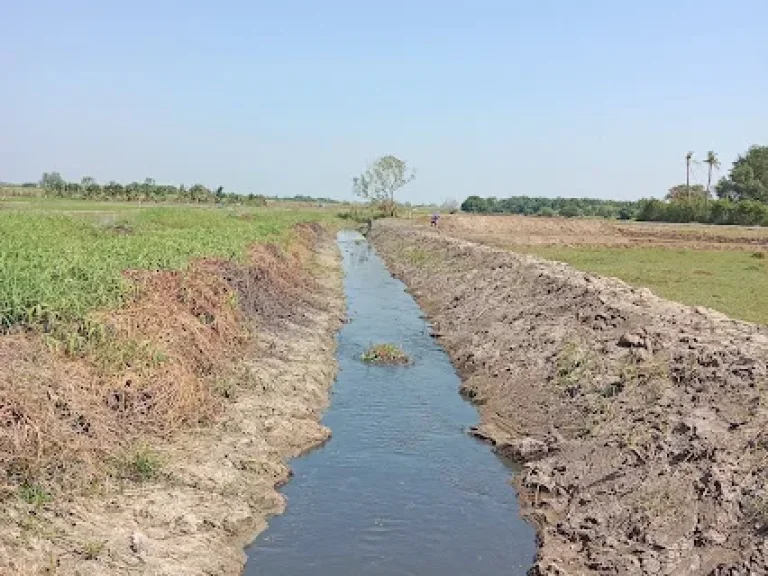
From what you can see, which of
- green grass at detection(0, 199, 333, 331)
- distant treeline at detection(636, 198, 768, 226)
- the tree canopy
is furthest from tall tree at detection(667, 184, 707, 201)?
green grass at detection(0, 199, 333, 331)

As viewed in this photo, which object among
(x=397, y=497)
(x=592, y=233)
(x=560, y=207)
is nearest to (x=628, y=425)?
(x=397, y=497)

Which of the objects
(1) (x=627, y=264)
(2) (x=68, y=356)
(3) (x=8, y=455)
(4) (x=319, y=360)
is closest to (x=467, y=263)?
(1) (x=627, y=264)

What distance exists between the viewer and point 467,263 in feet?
128

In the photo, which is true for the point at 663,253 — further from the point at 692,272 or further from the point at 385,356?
the point at 385,356

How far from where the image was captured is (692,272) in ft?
124

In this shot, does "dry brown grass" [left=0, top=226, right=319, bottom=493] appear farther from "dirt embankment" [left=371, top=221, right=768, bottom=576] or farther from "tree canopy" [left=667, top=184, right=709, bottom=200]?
"tree canopy" [left=667, top=184, right=709, bottom=200]

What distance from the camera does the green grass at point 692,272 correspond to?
26.4m

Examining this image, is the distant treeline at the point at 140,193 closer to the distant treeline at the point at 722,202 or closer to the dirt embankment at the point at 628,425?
the distant treeline at the point at 722,202

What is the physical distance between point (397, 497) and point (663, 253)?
44794 mm

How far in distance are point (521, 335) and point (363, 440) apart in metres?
8.19

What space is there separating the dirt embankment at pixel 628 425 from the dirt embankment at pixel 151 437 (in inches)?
186

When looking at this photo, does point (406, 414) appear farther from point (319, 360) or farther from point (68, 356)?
point (68, 356)

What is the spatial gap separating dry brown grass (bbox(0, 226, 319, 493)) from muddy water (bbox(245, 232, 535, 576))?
2.62 meters

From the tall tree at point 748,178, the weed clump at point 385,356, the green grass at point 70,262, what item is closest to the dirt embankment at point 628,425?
the weed clump at point 385,356
